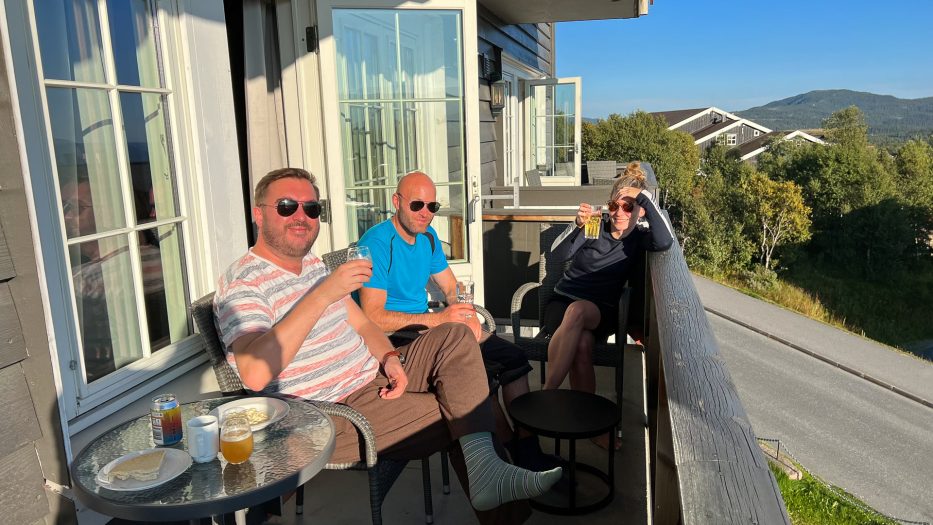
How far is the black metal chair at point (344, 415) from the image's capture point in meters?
1.75

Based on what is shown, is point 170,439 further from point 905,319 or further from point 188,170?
point 905,319

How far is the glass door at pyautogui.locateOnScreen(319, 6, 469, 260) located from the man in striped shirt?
1.50 m

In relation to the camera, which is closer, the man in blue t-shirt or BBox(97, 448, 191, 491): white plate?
BBox(97, 448, 191, 491): white plate

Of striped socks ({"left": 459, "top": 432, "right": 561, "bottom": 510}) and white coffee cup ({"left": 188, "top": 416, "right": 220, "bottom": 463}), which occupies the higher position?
white coffee cup ({"left": 188, "top": 416, "right": 220, "bottom": 463})

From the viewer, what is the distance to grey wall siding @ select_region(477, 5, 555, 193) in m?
6.37

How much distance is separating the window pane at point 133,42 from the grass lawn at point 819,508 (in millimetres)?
10493

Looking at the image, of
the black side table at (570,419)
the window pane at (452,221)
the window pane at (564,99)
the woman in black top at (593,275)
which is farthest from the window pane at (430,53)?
the window pane at (564,99)

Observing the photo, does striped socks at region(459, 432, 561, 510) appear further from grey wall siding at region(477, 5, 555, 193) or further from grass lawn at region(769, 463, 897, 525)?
grass lawn at region(769, 463, 897, 525)

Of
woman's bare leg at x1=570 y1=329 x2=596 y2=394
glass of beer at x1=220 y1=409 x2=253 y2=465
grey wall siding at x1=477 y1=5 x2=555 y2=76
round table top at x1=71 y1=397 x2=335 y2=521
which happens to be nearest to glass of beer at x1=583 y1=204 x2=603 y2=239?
woman's bare leg at x1=570 y1=329 x2=596 y2=394

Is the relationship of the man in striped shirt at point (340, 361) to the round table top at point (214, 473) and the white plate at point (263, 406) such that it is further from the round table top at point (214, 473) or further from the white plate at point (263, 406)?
the round table top at point (214, 473)

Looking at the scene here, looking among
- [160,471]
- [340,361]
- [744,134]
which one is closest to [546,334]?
[340,361]

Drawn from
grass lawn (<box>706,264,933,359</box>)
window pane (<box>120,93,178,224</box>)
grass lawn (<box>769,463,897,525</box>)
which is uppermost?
window pane (<box>120,93,178,224</box>)

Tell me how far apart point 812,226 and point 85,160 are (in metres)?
36.8

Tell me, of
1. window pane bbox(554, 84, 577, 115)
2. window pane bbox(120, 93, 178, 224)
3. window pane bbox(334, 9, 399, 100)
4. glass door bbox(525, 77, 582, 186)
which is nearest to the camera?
window pane bbox(120, 93, 178, 224)
